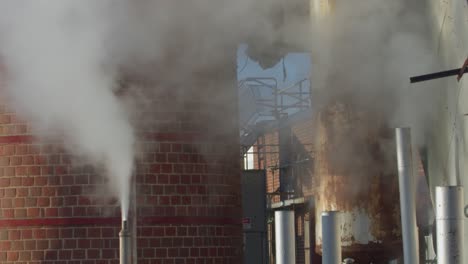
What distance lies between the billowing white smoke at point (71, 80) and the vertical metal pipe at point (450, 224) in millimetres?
4704

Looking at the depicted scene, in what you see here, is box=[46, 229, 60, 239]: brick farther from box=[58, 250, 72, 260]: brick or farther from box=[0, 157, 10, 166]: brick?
box=[0, 157, 10, 166]: brick

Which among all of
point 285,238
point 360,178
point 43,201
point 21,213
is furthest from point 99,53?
point 285,238

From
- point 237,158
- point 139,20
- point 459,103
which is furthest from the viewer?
point 237,158

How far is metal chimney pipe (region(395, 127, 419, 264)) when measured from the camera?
4602mm

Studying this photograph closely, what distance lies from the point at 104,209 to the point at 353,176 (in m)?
3.06

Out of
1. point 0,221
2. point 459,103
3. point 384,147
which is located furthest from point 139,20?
point 459,103

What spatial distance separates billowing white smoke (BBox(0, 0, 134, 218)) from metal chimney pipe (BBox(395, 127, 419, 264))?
13.0ft

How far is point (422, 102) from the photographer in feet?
20.3

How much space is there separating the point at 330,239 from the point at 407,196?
0.45 metres

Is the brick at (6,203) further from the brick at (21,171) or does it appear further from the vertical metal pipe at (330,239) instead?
the vertical metal pipe at (330,239)

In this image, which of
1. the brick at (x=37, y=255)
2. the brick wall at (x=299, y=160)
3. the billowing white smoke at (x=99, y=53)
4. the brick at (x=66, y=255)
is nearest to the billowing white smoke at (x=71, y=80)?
the billowing white smoke at (x=99, y=53)

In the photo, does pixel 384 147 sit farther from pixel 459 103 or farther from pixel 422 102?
pixel 459 103

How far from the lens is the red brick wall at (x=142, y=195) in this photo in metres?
8.30

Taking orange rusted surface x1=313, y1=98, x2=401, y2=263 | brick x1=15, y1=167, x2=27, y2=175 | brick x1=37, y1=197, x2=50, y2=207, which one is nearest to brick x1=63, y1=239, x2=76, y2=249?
brick x1=37, y1=197, x2=50, y2=207
